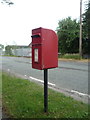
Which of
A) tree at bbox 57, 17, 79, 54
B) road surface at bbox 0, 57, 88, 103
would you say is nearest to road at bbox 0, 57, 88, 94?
road surface at bbox 0, 57, 88, 103

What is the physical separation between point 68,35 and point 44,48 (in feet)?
80.2

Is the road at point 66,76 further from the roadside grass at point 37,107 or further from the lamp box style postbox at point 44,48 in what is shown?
the lamp box style postbox at point 44,48

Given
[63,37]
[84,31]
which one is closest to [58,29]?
[63,37]

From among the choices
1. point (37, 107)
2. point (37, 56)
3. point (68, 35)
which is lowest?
point (37, 107)

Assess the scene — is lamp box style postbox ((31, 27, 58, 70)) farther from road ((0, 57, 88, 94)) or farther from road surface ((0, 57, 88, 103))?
road ((0, 57, 88, 94))

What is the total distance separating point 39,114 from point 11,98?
1393 millimetres

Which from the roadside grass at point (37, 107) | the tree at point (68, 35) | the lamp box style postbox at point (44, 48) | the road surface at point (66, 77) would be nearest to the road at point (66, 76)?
the road surface at point (66, 77)

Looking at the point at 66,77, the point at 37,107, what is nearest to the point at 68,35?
the point at 66,77

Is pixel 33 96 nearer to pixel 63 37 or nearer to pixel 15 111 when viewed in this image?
pixel 15 111

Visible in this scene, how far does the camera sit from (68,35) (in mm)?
27125

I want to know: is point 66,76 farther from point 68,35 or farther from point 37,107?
point 68,35

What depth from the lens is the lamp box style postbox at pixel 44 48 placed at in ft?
10.7

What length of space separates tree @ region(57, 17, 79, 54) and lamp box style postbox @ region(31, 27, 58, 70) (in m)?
23.3

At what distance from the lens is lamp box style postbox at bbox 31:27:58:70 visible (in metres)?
3.27
